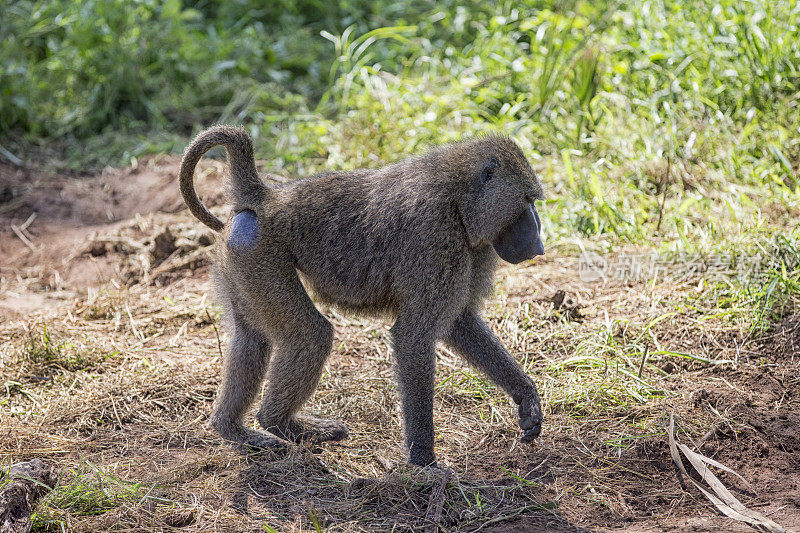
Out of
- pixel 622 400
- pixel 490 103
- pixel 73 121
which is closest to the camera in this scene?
pixel 622 400

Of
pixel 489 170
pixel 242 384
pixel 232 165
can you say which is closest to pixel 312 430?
pixel 242 384

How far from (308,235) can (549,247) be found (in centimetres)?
232

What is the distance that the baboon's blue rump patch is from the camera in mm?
3521

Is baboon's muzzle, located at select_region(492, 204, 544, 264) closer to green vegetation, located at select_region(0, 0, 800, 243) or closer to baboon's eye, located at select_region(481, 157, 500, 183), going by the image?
baboon's eye, located at select_region(481, 157, 500, 183)

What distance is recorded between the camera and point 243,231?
355 centimetres

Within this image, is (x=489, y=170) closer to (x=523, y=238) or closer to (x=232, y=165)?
(x=523, y=238)

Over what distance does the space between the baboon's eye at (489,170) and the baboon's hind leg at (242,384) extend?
122 centimetres

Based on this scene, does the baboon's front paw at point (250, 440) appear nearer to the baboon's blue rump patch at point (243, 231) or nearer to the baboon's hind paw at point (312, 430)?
the baboon's hind paw at point (312, 430)

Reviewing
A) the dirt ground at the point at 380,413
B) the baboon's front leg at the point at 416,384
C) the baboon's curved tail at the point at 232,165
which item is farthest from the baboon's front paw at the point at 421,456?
the baboon's curved tail at the point at 232,165

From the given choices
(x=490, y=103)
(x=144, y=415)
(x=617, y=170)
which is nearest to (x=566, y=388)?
(x=144, y=415)

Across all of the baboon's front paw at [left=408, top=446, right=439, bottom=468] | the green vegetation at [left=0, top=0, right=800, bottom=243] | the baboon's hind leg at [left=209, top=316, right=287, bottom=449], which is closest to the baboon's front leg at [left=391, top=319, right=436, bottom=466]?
the baboon's front paw at [left=408, top=446, right=439, bottom=468]

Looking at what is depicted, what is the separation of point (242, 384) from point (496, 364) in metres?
1.16

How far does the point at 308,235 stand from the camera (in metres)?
3.61

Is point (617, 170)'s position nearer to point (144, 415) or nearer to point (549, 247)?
point (549, 247)
